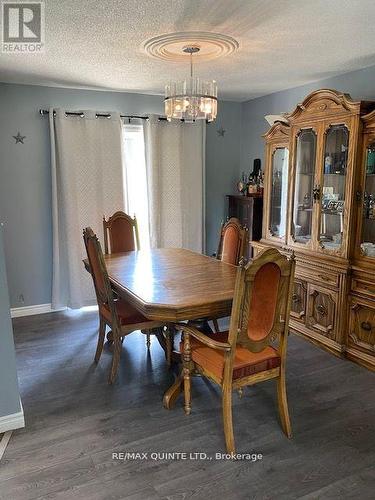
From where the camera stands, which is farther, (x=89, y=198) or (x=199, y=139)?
(x=199, y=139)

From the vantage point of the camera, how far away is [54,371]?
3.13 m

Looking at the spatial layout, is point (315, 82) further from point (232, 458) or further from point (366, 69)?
point (232, 458)

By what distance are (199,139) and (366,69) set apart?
2.06 metres

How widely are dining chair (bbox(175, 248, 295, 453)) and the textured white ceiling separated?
1.42 metres

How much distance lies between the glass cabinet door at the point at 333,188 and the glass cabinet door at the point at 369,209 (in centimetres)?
17

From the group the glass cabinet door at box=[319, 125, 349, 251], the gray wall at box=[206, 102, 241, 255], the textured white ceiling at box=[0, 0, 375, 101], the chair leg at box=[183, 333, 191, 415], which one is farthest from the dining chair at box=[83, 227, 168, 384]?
the gray wall at box=[206, 102, 241, 255]

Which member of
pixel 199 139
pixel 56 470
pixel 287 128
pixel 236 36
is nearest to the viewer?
pixel 56 470

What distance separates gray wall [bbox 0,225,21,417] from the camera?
92.8 inches

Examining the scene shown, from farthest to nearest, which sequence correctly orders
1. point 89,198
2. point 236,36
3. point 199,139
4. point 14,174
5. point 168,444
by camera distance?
point 199,139 < point 89,198 < point 14,174 < point 236,36 < point 168,444

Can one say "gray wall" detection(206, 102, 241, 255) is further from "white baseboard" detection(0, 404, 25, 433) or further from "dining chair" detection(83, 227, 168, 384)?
"white baseboard" detection(0, 404, 25, 433)

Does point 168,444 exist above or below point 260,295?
Answer: below

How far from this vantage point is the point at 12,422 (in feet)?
7.93

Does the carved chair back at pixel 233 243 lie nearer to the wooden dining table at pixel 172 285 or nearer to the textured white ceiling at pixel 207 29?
the wooden dining table at pixel 172 285

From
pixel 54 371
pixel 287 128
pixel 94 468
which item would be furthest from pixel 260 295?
pixel 287 128
